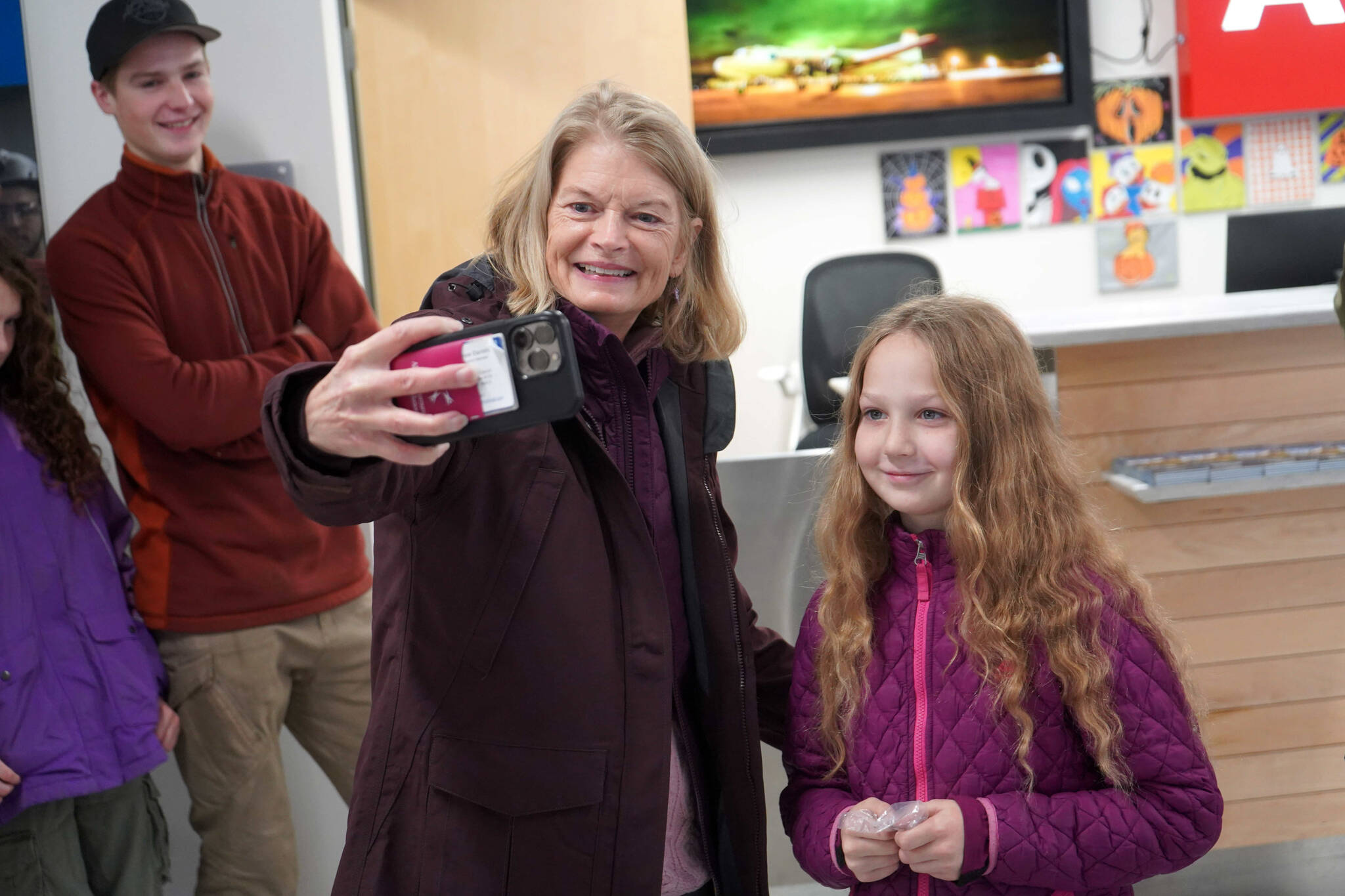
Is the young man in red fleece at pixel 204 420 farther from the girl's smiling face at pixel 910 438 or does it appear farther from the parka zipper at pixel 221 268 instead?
the girl's smiling face at pixel 910 438

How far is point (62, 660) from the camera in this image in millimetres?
1883

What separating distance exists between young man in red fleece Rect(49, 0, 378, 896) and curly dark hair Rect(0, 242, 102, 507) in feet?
0.29

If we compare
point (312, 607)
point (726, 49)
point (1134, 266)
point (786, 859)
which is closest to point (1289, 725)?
point (786, 859)

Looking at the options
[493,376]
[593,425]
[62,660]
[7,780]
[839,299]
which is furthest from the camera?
[839,299]

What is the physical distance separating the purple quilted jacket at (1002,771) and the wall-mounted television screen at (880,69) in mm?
3477

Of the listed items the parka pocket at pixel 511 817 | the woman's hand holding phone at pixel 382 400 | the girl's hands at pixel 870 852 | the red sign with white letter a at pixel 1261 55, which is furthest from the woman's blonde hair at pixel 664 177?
the red sign with white letter a at pixel 1261 55

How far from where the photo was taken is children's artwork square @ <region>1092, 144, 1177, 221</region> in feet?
15.4

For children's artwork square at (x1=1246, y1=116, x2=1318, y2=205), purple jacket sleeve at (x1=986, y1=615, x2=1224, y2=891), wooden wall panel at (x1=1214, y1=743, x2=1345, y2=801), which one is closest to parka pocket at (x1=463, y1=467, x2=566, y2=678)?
purple jacket sleeve at (x1=986, y1=615, x2=1224, y2=891)

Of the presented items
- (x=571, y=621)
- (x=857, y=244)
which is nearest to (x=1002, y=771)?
(x=571, y=621)

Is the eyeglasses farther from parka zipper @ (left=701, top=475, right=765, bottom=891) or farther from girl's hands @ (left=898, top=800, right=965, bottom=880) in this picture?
girl's hands @ (left=898, top=800, right=965, bottom=880)

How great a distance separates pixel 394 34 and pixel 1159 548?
270 centimetres

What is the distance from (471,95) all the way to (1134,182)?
2.85 meters

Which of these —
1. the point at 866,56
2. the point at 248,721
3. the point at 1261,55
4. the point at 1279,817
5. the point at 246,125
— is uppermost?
the point at 866,56

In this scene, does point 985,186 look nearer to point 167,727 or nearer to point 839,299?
point 839,299
